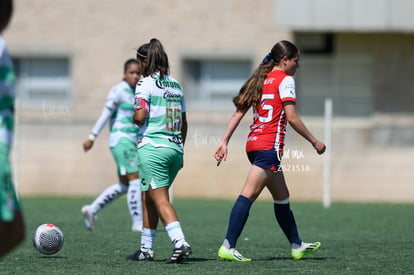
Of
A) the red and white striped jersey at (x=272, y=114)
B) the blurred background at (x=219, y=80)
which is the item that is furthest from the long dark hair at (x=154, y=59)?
the blurred background at (x=219, y=80)

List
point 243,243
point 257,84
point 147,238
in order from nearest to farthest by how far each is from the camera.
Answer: point 147,238, point 257,84, point 243,243

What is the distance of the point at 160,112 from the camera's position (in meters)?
8.31

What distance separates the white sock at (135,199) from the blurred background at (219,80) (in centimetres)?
874

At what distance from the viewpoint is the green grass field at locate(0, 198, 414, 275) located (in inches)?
319

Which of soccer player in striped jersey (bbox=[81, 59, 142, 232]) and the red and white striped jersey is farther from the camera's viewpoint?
soccer player in striped jersey (bbox=[81, 59, 142, 232])

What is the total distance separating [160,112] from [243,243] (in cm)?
287

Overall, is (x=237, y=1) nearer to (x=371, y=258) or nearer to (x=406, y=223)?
(x=406, y=223)

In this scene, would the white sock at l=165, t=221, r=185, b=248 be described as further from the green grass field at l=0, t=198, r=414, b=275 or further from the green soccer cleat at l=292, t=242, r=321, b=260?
the green soccer cleat at l=292, t=242, r=321, b=260

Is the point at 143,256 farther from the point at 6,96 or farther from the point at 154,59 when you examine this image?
the point at 6,96

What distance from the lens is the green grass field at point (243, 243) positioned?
8.10m

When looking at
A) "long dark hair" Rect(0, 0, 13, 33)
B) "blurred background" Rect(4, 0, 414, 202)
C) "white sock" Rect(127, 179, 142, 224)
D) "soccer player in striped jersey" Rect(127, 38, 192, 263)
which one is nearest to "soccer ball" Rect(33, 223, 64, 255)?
"soccer player in striped jersey" Rect(127, 38, 192, 263)

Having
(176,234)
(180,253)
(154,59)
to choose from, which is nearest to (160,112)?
(154,59)

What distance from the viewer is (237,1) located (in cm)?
2397

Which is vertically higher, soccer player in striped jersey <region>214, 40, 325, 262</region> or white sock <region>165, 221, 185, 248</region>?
soccer player in striped jersey <region>214, 40, 325, 262</region>
